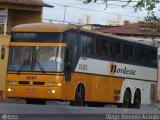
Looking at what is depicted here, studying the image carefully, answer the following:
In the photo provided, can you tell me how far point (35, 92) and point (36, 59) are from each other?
1388mm

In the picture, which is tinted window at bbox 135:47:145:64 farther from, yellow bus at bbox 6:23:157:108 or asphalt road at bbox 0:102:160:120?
asphalt road at bbox 0:102:160:120

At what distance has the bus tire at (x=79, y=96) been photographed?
24016 millimetres

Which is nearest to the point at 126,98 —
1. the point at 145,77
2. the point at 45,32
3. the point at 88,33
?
the point at 145,77

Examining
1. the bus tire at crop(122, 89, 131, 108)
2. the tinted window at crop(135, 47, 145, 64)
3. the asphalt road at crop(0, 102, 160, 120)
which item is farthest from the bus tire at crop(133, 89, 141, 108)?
the asphalt road at crop(0, 102, 160, 120)

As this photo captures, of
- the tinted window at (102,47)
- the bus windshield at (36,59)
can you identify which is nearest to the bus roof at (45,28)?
the bus windshield at (36,59)

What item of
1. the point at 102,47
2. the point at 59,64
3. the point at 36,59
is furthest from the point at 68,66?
the point at 102,47

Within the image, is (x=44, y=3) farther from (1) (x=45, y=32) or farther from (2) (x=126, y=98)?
(1) (x=45, y=32)

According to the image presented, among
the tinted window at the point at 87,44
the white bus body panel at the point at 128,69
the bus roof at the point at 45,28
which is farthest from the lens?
the white bus body panel at the point at 128,69

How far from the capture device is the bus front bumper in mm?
23188

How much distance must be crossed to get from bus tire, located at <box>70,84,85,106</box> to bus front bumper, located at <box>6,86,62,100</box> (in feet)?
3.30

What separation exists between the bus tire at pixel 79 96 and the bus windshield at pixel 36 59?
1.73 meters

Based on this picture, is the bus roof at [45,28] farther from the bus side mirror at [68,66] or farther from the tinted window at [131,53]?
the tinted window at [131,53]

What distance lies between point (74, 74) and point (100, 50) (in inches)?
104

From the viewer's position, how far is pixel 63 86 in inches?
914
